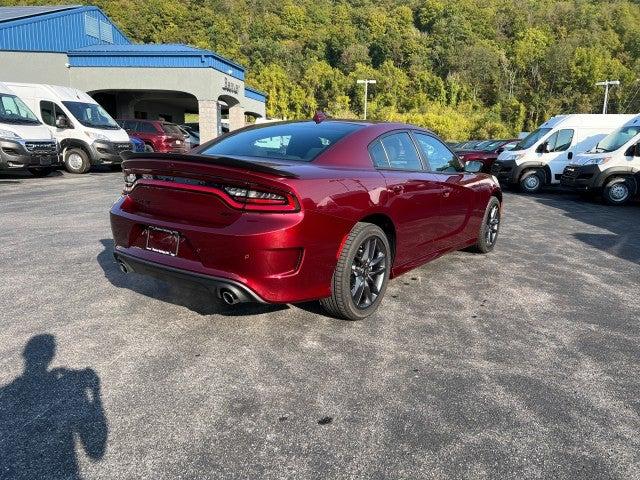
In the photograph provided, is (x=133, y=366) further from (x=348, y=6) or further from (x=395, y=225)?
(x=348, y=6)

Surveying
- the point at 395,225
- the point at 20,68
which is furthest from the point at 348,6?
the point at 395,225

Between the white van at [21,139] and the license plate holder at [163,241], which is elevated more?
the white van at [21,139]

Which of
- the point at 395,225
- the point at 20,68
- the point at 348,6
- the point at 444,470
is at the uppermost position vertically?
the point at 348,6

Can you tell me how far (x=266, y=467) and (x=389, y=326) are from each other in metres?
1.73

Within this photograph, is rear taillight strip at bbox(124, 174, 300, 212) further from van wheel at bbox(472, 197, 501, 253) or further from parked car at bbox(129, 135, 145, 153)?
parked car at bbox(129, 135, 145, 153)

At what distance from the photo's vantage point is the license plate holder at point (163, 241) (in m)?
3.23

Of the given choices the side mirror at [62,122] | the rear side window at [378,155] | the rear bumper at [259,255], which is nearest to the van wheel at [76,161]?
the side mirror at [62,122]

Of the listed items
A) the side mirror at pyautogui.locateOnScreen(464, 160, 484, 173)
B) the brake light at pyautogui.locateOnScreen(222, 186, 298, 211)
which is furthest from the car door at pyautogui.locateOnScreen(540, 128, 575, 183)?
the brake light at pyautogui.locateOnScreen(222, 186, 298, 211)

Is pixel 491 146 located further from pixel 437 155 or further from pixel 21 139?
pixel 21 139

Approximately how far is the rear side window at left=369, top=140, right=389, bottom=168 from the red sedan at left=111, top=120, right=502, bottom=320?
11 millimetres

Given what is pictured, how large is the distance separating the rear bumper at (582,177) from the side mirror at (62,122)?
13179 mm

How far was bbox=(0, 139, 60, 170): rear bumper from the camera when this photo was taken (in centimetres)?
1101

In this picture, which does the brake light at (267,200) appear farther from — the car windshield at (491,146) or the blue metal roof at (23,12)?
the blue metal roof at (23,12)

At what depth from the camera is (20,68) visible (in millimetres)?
21875
